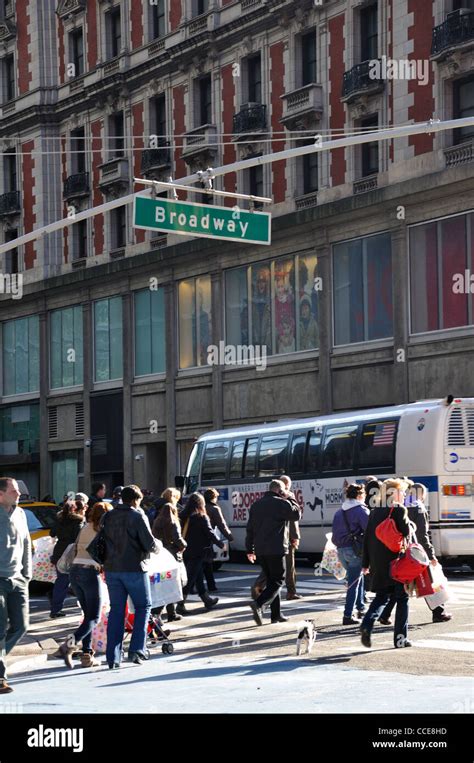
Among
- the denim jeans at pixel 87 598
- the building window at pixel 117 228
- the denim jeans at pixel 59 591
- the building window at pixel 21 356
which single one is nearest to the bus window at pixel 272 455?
the denim jeans at pixel 59 591

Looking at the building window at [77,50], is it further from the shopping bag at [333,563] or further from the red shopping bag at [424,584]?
the red shopping bag at [424,584]

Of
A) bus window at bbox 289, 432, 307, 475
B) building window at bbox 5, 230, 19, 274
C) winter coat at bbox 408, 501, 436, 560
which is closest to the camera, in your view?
winter coat at bbox 408, 501, 436, 560

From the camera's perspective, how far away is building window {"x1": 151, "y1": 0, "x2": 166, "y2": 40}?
48.5m

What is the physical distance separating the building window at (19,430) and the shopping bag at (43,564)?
111 feet

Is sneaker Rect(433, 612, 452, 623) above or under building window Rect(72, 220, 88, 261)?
under

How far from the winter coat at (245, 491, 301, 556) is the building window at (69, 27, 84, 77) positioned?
38.0m

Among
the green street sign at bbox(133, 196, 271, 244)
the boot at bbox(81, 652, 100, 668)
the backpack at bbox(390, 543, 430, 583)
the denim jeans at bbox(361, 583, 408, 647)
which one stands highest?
the green street sign at bbox(133, 196, 271, 244)

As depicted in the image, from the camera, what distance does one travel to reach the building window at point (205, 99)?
46.2 meters

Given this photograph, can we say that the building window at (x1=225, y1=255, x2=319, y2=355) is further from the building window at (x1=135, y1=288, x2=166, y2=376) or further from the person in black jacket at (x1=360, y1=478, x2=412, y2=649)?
the person in black jacket at (x1=360, y1=478, x2=412, y2=649)

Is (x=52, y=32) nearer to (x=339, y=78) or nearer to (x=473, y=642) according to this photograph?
(x=339, y=78)

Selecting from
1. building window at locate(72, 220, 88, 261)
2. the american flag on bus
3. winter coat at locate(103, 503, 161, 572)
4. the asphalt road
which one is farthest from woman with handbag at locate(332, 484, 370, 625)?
building window at locate(72, 220, 88, 261)

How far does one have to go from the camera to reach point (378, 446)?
27922mm

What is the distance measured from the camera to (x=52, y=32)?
54.6 metres

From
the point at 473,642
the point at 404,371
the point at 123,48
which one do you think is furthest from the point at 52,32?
the point at 473,642
